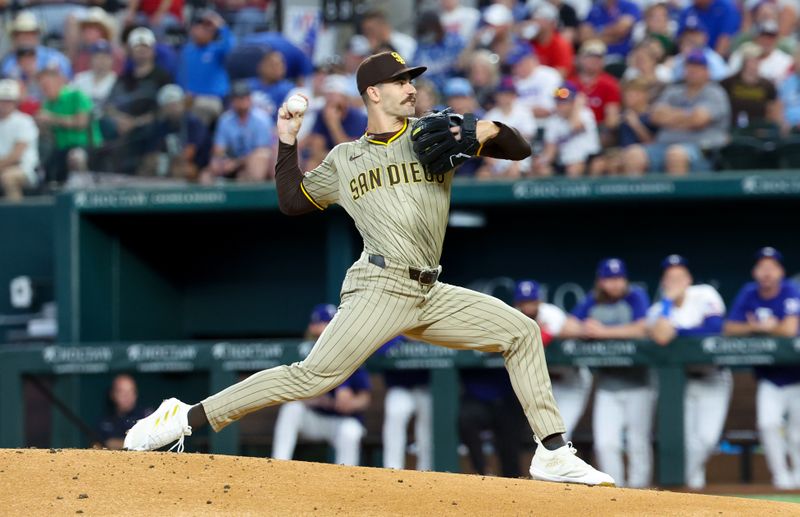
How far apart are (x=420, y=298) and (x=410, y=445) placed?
429cm

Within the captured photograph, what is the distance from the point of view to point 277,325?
35.9 feet

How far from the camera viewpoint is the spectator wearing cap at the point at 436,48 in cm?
1089

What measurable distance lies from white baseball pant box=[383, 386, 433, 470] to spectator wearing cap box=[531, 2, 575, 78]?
122 inches

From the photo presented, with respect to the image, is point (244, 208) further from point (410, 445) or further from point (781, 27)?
point (781, 27)

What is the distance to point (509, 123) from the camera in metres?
9.81

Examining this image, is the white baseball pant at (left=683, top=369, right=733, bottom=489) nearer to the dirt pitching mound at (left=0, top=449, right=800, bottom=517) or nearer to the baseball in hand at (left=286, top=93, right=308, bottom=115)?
the dirt pitching mound at (left=0, top=449, right=800, bottom=517)

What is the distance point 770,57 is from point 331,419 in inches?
168

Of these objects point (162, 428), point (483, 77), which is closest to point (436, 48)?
point (483, 77)

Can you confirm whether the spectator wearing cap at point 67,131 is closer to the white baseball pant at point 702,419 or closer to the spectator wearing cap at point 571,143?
the spectator wearing cap at point 571,143

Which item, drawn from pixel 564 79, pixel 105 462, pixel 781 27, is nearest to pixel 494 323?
pixel 105 462

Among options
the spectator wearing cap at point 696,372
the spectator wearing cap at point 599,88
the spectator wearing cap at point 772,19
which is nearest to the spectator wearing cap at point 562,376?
the spectator wearing cap at point 696,372

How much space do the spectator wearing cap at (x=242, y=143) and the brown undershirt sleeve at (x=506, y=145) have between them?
502 cm

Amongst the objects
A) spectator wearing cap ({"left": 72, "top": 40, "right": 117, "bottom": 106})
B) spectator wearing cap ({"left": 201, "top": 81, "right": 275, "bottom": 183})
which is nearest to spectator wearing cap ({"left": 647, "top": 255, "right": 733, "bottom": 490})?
spectator wearing cap ({"left": 201, "top": 81, "right": 275, "bottom": 183})

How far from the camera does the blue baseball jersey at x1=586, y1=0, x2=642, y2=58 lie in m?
11.0
